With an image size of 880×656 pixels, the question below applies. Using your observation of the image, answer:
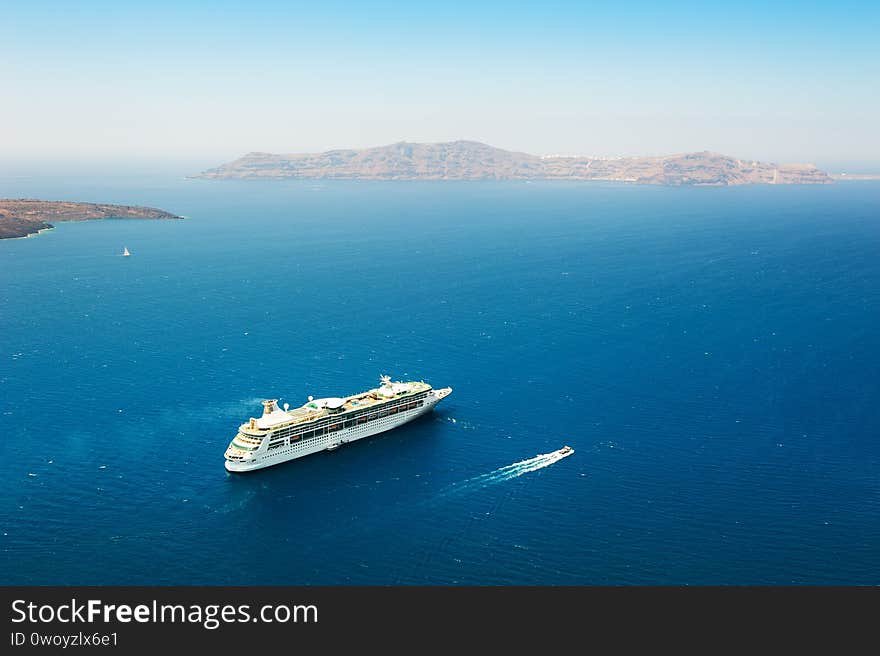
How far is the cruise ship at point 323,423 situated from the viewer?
85750mm

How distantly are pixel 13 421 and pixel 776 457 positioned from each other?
334 ft

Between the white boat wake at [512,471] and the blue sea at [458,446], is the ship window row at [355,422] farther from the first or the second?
the white boat wake at [512,471]

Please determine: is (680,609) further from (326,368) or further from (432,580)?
(326,368)

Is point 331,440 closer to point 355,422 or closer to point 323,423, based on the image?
point 323,423

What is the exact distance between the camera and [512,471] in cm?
8388

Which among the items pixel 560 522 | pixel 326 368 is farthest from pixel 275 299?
pixel 560 522

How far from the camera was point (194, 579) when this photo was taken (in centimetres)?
6450

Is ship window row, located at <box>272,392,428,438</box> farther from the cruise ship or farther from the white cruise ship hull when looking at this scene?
the white cruise ship hull

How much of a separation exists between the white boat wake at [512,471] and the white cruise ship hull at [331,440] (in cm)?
1974

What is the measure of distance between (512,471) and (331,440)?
82.4 ft

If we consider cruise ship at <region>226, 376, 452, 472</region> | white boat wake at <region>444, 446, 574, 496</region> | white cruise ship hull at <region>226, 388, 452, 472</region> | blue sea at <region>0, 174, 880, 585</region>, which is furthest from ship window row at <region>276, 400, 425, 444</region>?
white boat wake at <region>444, 446, 574, 496</region>

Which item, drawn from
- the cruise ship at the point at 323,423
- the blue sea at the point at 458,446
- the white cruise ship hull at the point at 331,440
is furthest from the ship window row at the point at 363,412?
the blue sea at the point at 458,446

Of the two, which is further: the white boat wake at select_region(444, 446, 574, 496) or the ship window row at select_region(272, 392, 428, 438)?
the ship window row at select_region(272, 392, 428, 438)

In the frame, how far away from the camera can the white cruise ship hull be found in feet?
281
